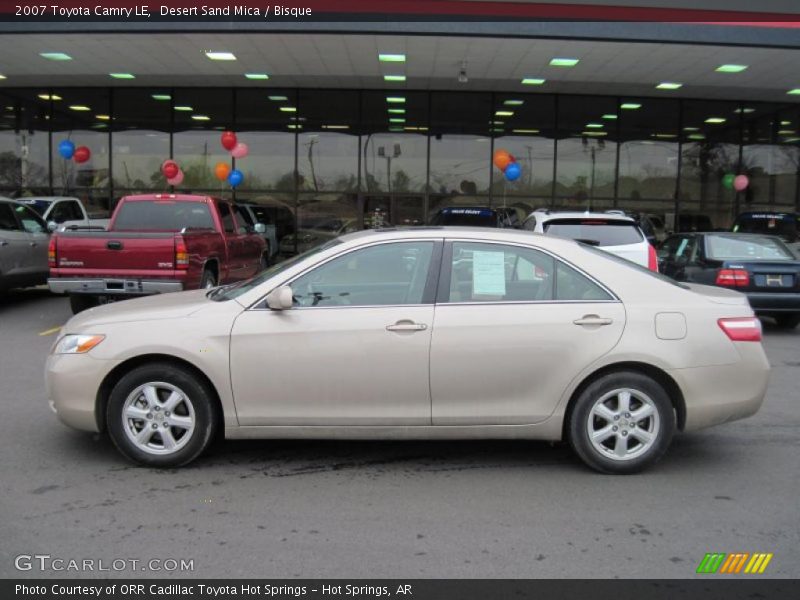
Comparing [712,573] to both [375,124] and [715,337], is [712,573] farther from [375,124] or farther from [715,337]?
[375,124]

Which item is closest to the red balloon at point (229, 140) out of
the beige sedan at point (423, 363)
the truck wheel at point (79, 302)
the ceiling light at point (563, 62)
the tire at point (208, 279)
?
the truck wheel at point (79, 302)

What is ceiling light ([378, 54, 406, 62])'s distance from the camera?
51.7 ft

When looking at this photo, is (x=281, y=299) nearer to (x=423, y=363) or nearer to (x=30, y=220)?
(x=423, y=363)

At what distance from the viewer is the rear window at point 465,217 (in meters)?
14.3

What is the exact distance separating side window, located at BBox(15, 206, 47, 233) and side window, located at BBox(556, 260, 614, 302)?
10.5m

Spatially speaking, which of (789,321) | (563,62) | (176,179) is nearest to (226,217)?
(176,179)

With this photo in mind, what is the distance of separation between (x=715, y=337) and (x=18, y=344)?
8313mm

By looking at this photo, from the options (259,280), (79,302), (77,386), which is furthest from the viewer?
(79,302)

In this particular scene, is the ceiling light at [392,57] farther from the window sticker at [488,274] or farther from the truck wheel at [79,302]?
the window sticker at [488,274]

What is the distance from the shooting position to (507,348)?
4703 millimetres

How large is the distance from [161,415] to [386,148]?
16376 millimetres

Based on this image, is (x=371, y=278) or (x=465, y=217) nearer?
(x=371, y=278)

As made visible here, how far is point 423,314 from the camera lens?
4.75 metres

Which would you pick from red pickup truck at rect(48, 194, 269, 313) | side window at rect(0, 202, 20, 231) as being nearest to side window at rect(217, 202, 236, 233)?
red pickup truck at rect(48, 194, 269, 313)
